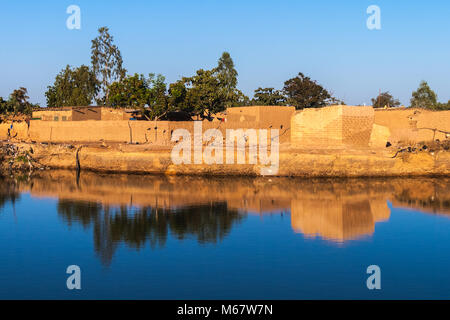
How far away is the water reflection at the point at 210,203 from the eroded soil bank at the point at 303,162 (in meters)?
0.58

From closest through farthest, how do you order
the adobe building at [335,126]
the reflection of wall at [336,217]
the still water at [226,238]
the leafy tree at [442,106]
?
the still water at [226,238], the reflection of wall at [336,217], the adobe building at [335,126], the leafy tree at [442,106]

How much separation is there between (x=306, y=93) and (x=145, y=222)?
122ft

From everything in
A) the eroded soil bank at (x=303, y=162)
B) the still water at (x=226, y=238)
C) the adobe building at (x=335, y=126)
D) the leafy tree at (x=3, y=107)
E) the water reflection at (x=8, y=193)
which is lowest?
the still water at (x=226, y=238)

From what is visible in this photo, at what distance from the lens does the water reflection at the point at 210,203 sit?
1744cm

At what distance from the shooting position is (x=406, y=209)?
20.9 meters

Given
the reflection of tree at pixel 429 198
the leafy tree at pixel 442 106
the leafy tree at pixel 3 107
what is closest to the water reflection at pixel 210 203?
the reflection of tree at pixel 429 198

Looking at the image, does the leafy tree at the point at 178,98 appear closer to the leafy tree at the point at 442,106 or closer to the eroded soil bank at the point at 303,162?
the eroded soil bank at the point at 303,162

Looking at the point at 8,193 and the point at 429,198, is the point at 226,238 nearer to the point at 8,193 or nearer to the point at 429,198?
the point at 429,198

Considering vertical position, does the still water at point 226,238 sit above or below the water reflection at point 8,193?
below

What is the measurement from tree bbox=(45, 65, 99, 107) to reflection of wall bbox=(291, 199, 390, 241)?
1505 inches

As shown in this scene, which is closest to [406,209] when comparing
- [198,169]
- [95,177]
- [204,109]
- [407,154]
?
[407,154]

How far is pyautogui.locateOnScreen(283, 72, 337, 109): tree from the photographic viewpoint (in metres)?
52.9
